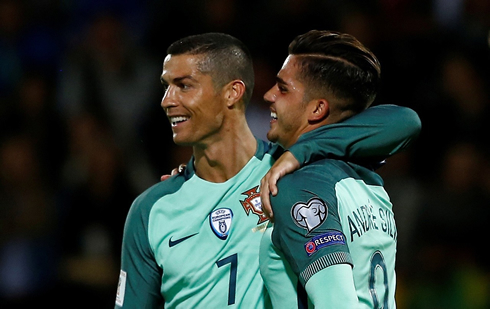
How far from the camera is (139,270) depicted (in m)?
3.65

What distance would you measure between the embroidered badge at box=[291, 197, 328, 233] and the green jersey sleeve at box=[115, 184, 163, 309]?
1126mm

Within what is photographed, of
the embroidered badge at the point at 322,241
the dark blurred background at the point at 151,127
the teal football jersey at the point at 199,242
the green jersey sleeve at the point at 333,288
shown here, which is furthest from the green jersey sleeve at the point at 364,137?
the dark blurred background at the point at 151,127

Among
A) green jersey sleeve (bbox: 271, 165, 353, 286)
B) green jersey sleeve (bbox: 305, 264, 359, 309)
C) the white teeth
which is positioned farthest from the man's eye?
green jersey sleeve (bbox: 305, 264, 359, 309)

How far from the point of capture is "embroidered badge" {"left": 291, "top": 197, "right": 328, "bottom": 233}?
2.72 meters

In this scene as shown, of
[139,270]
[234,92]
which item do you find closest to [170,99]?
[234,92]

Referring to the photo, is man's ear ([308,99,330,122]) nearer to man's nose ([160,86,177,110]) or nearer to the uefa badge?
the uefa badge

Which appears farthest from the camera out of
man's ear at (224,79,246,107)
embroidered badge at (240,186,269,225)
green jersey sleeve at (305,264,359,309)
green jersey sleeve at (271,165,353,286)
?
man's ear at (224,79,246,107)

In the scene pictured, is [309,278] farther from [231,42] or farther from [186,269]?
[231,42]

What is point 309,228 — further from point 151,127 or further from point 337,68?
point 151,127

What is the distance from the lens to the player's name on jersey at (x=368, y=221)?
2842mm

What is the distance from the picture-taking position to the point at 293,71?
3141 mm

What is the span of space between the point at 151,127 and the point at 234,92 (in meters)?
3.00

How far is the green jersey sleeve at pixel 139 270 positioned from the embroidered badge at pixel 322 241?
3.77ft

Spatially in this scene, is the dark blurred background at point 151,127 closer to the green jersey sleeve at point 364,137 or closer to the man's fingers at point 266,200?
the green jersey sleeve at point 364,137
